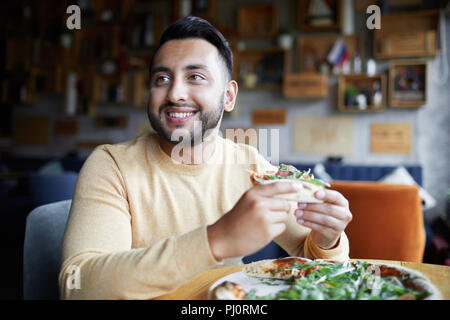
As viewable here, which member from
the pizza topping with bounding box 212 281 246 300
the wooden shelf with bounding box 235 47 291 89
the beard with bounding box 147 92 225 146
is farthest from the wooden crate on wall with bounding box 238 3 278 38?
the pizza topping with bounding box 212 281 246 300

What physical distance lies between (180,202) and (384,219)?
1181 millimetres

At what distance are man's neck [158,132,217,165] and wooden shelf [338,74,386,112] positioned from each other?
277 cm

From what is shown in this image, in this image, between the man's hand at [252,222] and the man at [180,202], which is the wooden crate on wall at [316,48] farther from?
the man's hand at [252,222]

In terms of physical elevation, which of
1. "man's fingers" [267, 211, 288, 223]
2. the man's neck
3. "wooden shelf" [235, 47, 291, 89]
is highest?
"wooden shelf" [235, 47, 291, 89]

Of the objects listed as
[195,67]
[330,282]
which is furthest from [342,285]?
[195,67]

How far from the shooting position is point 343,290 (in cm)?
58

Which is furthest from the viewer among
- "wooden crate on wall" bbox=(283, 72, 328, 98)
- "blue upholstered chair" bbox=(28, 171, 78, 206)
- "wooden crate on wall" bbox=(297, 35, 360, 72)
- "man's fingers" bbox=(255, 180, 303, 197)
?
"wooden crate on wall" bbox=(297, 35, 360, 72)

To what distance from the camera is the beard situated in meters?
0.77

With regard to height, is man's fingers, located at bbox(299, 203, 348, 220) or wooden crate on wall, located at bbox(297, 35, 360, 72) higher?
wooden crate on wall, located at bbox(297, 35, 360, 72)

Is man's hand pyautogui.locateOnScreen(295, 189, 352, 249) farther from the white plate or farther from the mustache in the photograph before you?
the mustache

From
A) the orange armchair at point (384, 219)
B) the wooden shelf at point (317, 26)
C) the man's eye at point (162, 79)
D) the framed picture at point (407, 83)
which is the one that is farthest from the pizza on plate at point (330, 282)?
the wooden shelf at point (317, 26)

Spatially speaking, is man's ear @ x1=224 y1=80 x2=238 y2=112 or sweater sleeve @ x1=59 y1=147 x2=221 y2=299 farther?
man's ear @ x1=224 y1=80 x2=238 y2=112

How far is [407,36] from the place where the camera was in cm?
334
